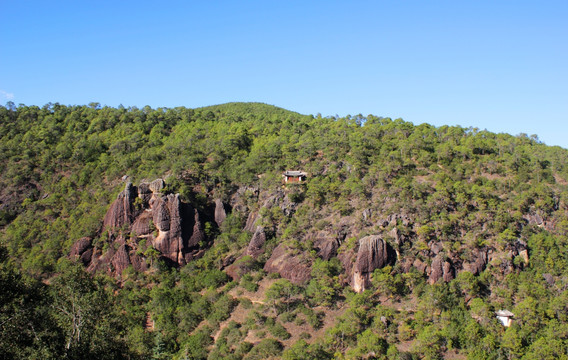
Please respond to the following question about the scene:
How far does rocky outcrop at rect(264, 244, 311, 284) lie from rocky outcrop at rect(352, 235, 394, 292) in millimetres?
5775

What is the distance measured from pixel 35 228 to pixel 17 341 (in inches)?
1990

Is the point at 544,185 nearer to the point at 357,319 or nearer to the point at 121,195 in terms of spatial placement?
the point at 357,319

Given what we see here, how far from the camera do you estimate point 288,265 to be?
2078 inches

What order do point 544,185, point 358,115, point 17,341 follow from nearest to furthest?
point 17,341
point 544,185
point 358,115

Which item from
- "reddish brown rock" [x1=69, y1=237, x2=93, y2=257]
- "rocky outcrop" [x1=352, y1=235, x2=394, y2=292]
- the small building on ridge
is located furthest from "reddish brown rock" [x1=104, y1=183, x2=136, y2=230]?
"rocky outcrop" [x1=352, y1=235, x2=394, y2=292]

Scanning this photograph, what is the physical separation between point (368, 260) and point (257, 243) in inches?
575

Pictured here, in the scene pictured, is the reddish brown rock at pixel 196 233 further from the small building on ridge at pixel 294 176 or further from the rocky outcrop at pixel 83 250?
the rocky outcrop at pixel 83 250

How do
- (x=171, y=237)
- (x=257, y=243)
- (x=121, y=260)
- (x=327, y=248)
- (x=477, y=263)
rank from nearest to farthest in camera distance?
1. (x=477, y=263)
2. (x=327, y=248)
3. (x=257, y=243)
4. (x=121, y=260)
5. (x=171, y=237)

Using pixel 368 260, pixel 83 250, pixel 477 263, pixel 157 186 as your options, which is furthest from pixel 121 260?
pixel 477 263

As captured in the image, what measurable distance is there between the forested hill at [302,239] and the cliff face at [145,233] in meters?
0.21

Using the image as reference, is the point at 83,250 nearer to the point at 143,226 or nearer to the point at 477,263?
the point at 143,226

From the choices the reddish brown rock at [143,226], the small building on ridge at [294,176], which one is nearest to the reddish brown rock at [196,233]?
the reddish brown rock at [143,226]

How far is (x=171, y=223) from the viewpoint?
194 ft

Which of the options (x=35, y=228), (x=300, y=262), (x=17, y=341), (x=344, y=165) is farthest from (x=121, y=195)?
(x=17, y=341)
